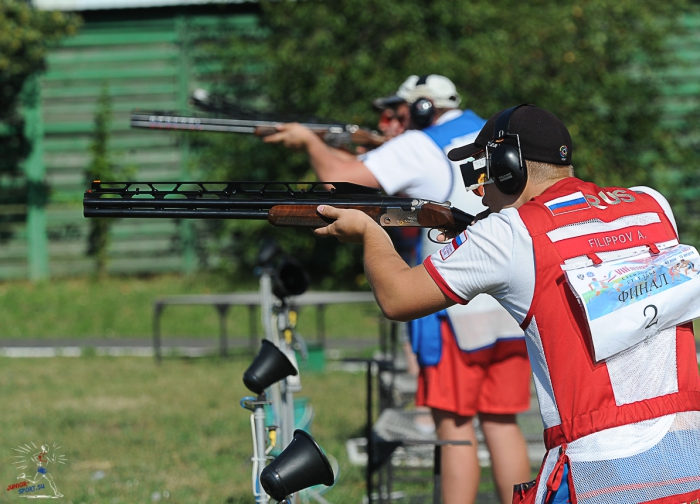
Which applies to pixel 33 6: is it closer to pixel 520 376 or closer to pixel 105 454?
pixel 105 454

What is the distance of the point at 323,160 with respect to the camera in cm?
448

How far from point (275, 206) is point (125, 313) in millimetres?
9978

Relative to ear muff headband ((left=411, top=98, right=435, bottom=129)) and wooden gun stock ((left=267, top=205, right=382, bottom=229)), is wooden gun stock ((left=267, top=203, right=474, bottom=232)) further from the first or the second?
ear muff headband ((left=411, top=98, right=435, bottom=129))

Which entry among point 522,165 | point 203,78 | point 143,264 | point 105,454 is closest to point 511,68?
point 203,78

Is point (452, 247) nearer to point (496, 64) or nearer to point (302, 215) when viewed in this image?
point (302, 215)

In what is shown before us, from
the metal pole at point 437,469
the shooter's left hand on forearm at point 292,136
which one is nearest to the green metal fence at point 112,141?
the shooter's left hand on forearm at point 292,136

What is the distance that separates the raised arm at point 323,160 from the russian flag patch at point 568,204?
1.68 metres

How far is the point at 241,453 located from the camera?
20.6 ft

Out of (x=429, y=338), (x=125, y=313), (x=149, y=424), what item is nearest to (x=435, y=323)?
(x=429, y=338)

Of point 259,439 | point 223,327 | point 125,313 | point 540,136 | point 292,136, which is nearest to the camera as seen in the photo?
point 540,136

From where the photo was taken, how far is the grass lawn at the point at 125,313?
38.2ft

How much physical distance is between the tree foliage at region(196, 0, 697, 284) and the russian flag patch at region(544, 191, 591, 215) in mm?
9690

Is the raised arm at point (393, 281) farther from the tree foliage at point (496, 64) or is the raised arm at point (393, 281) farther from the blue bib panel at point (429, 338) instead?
the tree foliage at point (496, 64)

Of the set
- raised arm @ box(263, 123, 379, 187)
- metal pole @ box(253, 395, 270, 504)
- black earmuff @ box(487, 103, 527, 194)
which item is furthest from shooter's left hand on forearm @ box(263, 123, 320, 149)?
black earmuff @ box(487, 103, 527, 194)
